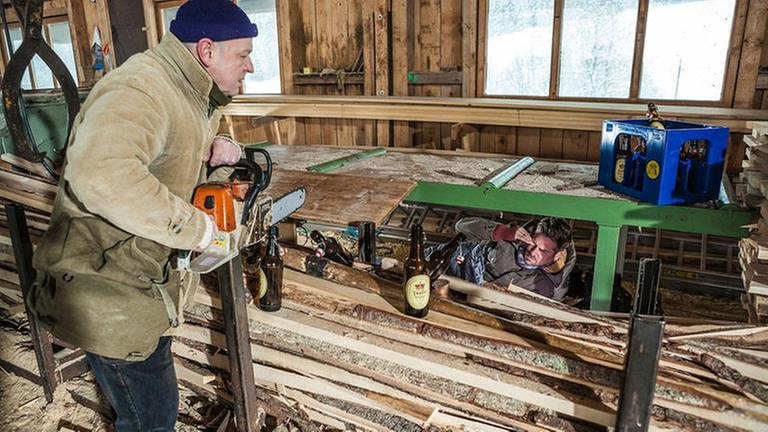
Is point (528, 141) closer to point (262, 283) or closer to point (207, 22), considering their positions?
point (262, 283)

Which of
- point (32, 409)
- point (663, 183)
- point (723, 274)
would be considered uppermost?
point (663, 183)

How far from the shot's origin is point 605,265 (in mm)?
2953

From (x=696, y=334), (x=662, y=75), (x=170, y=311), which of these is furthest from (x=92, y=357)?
(x=662, y=75)

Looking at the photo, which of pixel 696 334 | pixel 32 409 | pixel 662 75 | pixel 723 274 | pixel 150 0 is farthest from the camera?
pixel 150 0

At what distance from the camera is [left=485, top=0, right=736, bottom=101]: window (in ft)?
14.4

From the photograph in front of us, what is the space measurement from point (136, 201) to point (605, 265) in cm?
250

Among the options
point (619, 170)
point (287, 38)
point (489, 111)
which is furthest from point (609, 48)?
point (287, 38)

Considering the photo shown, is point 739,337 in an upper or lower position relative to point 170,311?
lower

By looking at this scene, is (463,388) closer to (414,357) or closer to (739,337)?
(414,357)

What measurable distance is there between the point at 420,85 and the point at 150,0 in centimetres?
410

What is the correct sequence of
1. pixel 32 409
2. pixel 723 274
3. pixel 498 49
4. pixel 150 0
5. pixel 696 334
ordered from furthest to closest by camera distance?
pixel 150 0 → pixel 498 49 → pixel 723 274 → pixel 32 409 → pixel 696 334

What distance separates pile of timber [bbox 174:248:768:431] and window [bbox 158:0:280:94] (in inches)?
180

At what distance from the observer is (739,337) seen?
195cm

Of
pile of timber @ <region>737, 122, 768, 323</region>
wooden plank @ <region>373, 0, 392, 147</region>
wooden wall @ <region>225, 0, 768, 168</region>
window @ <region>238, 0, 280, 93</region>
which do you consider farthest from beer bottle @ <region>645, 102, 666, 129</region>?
window @ <region>238, 0, 280, 93</region>
